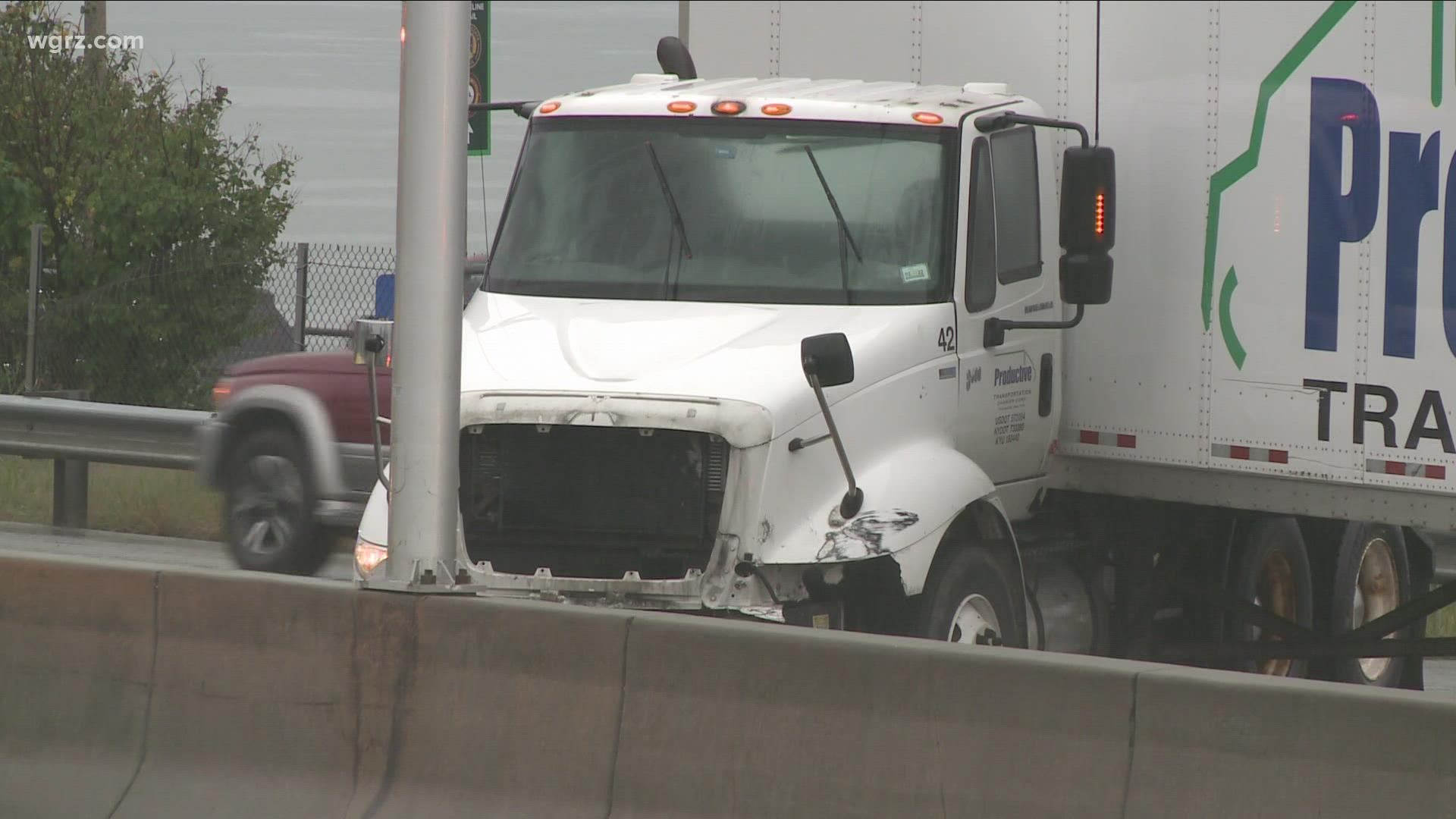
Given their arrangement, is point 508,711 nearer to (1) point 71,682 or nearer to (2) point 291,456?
(1) point 71,682

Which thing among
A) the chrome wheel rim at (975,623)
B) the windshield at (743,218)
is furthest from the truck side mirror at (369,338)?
the chrome wheel rim at (975,623)

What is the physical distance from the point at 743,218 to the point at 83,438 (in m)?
7.57

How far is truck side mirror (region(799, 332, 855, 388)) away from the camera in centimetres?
776

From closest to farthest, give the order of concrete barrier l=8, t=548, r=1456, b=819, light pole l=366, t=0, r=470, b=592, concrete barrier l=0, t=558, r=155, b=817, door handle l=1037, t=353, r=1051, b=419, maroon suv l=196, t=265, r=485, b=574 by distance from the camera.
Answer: concrete barrier l=8, t=548, r=1456, b=819
concrete barrier l=0, t=558, r=155, b=817
light pole l=366, t=0, r=470, b=592
door handle l=1037, t=353, r=1051, b=419
maroon suv l=196, t=265, r=485, b=574

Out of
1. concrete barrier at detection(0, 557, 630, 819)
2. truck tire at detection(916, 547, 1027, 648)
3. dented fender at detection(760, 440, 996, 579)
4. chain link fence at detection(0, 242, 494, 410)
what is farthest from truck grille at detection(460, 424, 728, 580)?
chain link fence at detection(0, 242, 494, 410)

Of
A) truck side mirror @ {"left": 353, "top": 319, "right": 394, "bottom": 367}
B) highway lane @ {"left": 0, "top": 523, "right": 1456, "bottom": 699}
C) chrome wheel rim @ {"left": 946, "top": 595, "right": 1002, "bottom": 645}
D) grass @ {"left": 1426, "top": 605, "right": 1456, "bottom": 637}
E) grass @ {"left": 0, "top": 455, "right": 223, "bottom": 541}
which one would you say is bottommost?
grass @ {"left": 1426, "top": 605, "right": 1456, "bottom": 637}

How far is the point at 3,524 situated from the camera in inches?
617

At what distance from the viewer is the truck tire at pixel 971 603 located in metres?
8.19

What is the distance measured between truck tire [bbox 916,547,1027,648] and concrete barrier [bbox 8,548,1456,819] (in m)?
2.48

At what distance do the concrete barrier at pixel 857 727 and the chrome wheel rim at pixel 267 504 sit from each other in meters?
6.33

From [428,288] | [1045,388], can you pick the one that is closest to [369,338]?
[428,288]

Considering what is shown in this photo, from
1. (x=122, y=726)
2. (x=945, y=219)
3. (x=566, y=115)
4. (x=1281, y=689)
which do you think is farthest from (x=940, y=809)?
(x=566, y=115)

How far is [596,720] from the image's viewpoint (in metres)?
5.87

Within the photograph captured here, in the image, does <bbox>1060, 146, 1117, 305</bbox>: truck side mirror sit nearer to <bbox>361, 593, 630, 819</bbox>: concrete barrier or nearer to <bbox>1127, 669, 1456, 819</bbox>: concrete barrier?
<bbox>361, 593, 630, 819</bbox>: concrete barrier
